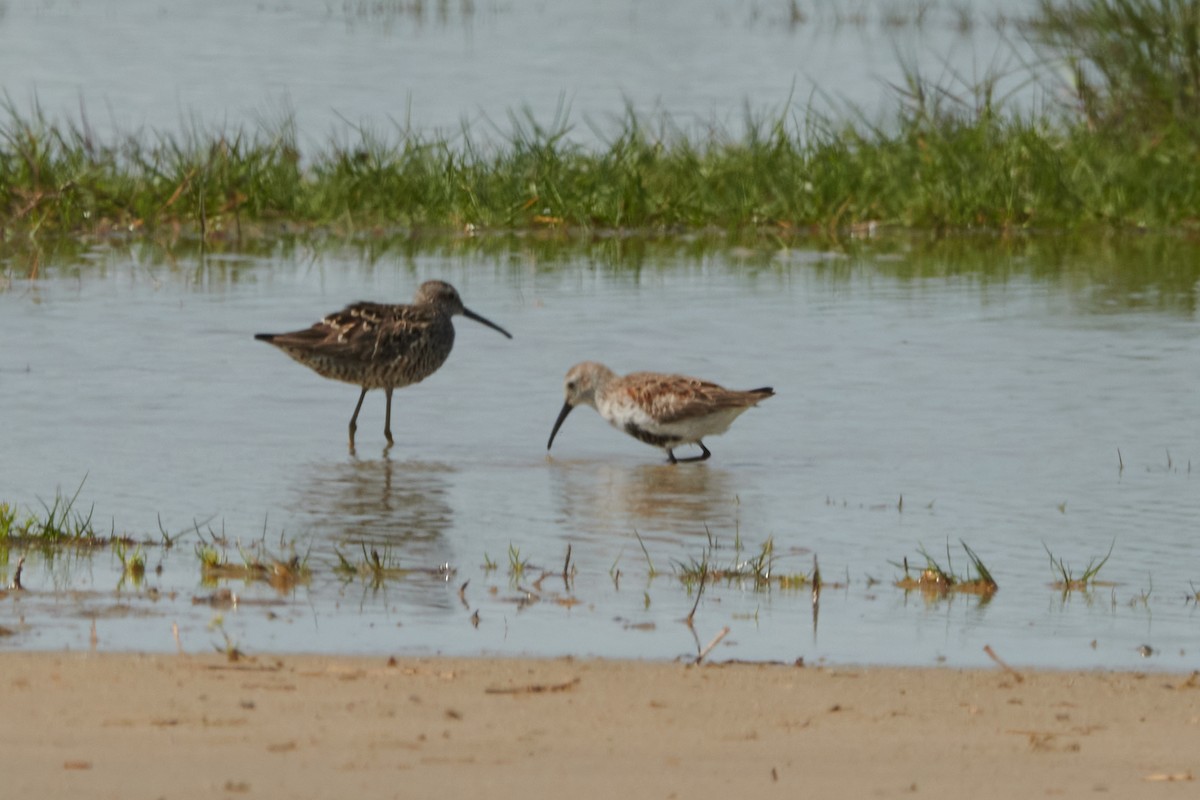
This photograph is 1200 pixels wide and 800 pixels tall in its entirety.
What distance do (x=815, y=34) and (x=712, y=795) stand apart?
109 ft

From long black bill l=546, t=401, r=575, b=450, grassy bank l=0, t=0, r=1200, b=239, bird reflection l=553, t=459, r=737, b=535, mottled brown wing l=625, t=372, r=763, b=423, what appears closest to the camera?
bird reflection l=553, t=459, r=737, b=535

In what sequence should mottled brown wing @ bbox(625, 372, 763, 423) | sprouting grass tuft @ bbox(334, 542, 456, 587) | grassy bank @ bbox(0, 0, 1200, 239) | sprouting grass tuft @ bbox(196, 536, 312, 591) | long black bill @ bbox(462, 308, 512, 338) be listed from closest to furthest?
sprouting grass tuft @ bbox(196, 536, 312, 591)
sprouting grass tuft @ bbox(334, 542, 456, 587)
mottled brown wing @ bbox(625, 372, 763, 423)
long black bill @ bbox(462, 308, 512, 338)
grassy bank @ bbox(0, 0, 1200, 239)

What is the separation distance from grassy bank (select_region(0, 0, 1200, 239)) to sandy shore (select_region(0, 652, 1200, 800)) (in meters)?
11.5

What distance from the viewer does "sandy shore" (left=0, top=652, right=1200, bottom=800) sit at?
489 cm

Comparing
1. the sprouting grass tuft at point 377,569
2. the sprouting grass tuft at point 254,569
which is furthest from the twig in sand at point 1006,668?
the sprouting grass tuft at point 254,569

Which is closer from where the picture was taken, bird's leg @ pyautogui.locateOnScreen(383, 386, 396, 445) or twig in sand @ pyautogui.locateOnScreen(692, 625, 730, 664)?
twig in sand @ pyautogui.locateOnScreen(692, 625, 730, 664)

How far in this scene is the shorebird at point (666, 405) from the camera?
991 centimetres

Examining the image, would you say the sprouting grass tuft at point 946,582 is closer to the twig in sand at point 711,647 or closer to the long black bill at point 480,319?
the twig in sand at point 711,647

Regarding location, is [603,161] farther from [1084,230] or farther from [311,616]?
[311,616]

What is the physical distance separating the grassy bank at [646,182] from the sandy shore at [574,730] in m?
11.5

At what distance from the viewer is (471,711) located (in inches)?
215

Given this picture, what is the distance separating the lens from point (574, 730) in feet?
17.5

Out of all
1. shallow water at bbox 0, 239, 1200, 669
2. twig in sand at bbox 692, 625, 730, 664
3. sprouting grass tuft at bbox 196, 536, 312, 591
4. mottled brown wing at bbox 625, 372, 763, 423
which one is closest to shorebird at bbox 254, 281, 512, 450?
shallow water at bbox 0, 239, 1200, 669

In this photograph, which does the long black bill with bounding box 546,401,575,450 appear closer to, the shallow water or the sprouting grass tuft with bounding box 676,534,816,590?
the shallow water
